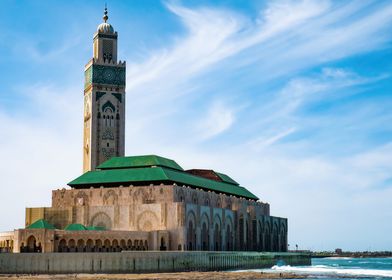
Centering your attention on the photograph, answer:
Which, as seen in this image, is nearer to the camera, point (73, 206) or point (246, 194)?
point (73, 206)

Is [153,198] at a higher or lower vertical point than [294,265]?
higher

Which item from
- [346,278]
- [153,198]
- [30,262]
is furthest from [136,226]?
[346,278]

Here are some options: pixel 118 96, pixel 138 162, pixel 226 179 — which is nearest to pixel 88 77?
pixel 118 96

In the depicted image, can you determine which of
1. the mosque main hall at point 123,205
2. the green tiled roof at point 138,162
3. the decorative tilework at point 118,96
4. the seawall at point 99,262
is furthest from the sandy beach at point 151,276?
the decorative tilework at point 118,96

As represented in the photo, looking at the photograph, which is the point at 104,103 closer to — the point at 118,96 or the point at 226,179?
the point at 118,96

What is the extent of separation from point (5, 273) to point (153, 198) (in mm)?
29962

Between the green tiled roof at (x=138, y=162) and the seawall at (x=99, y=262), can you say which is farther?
the green tiled roof at (x=138, y=162)

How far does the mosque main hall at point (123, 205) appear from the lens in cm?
9506

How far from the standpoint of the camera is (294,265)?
12975 cm

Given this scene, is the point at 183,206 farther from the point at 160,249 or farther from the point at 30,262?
the point at 30,262

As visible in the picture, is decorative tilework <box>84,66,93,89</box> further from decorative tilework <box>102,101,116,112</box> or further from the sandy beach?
the sandy beach

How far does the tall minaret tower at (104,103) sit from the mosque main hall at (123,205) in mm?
181

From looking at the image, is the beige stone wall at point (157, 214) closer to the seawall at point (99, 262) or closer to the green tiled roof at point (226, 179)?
the seawall at point (99, 262)

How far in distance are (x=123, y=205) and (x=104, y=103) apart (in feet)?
110
